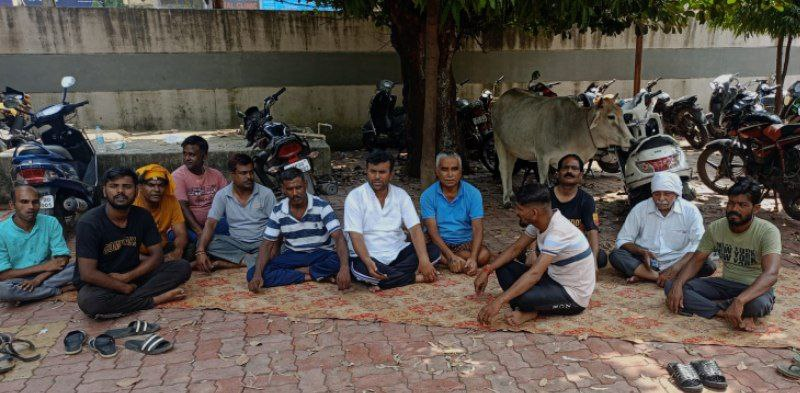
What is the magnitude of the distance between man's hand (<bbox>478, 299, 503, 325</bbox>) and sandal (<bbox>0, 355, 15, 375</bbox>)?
3046 mm

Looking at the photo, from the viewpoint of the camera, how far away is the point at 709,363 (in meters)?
3.44

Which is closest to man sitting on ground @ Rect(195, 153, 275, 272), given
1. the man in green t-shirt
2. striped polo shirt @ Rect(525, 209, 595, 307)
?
striped polo shirt @ Rect(525, 209, 595, 307)

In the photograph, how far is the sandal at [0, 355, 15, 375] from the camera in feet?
11.7

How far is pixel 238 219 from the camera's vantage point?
540 centimetres

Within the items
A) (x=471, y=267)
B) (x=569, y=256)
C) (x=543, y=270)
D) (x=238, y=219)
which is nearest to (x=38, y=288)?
(x=238, y=219)

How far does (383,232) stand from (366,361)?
1.43m

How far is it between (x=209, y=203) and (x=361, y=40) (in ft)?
20.1

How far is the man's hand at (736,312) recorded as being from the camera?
3.80m

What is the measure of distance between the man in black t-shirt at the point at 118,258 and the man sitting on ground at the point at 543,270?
251 centimetres

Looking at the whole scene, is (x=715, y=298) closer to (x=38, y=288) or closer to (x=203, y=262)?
(x=203, y=262)

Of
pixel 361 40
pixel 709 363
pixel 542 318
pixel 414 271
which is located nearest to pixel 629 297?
pixel 542 318

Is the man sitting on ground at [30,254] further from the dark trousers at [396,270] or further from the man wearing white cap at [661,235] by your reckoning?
the man wearing white cap at [661,235]

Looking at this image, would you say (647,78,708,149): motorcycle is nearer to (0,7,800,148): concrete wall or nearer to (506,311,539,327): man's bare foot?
(0,7,800,148): concrete wall

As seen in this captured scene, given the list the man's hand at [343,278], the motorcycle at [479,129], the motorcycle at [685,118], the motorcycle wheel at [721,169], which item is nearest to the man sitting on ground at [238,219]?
the man's hand at [343,278]
